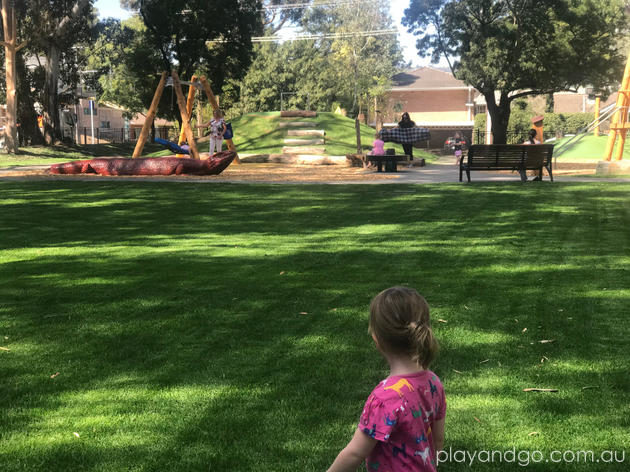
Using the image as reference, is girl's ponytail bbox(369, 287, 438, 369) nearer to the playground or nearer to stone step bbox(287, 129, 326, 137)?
the playground

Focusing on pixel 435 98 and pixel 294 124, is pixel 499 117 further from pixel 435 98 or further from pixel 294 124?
pixel 435 98

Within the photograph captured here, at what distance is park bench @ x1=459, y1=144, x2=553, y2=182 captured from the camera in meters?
17.3

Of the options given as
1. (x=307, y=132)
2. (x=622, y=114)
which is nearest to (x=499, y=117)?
(x=307, y=132)

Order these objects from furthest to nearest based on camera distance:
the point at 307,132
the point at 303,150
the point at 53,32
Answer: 1. the point at 53,32
2. the point at 307,132
3. the point at 303,150

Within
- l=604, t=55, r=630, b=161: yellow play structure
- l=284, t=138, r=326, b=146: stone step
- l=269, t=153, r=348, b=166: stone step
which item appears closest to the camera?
Result: l=604, t=55, r=630, b=161: yellow play structure

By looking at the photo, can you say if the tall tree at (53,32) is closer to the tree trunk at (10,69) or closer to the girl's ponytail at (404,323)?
the tree trunk at (10,69)

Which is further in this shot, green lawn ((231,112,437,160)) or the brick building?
the brick building

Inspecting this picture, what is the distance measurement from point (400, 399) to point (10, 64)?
111ft

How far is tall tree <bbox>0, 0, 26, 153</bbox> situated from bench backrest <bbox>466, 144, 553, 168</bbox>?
22370 mm

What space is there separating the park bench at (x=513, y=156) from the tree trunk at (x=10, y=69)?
22629 millimetres

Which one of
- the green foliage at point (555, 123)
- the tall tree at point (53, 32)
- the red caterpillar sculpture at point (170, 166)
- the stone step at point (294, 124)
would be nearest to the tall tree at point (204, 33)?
the tall tree at point (53, 32)

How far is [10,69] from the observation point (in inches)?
1271

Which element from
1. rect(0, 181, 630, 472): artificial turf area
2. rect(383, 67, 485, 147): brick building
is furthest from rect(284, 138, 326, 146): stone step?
rect(383, 67, 485, 147): brick building

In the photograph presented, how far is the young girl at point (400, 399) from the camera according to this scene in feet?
7.56
